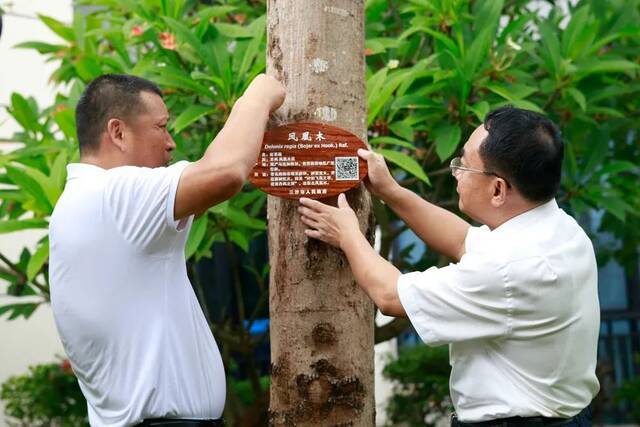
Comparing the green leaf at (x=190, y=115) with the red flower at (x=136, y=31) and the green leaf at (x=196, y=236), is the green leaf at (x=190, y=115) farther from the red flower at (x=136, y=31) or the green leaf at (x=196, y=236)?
the red flower at (x=136, y=31)

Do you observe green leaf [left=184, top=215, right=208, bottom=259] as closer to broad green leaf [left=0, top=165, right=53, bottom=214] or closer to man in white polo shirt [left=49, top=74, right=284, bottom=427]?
broad green leaf [left=0, top=165, right=53, bottom=214]

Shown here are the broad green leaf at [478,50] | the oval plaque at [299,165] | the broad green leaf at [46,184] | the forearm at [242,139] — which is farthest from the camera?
the broad green leaf at [478,50]

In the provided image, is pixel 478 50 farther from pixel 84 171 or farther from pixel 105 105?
pixel 84 171

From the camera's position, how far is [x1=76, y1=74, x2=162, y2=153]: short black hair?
3.16 metres

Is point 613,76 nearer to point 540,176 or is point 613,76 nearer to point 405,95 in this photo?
point 405,95

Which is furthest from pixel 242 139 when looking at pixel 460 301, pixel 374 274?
pixel 460 301

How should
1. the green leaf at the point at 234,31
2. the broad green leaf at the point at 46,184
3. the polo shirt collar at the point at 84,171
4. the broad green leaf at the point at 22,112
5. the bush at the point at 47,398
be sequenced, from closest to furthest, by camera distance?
the polo shirt collar at the point at 84,171, the broad green leaf at the point at 46,184, the green leaf at the point at 234,31, the broad green leaf at the point at 22,112, the bush at the point at 47,398

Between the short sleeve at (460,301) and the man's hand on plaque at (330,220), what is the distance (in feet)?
0.93

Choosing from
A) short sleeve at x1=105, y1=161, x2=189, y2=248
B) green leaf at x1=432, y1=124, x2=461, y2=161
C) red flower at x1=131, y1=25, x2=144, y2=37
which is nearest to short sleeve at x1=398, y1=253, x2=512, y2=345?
short sleeve at x1=105, y1=161, x2=189, y2=248

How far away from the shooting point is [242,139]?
115 inches

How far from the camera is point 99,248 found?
2.97m

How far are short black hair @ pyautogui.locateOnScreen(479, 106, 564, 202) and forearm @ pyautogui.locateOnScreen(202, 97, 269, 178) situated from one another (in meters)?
0.66

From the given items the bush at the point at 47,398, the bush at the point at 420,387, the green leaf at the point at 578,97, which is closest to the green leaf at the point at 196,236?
the green leaf at the point at 578,97

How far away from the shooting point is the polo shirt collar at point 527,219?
3.01m
